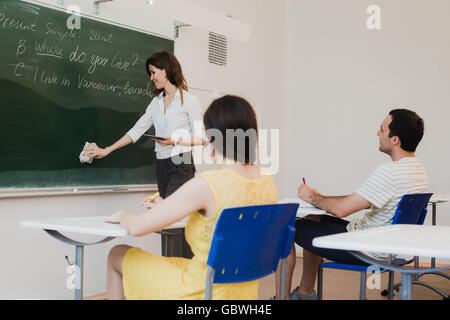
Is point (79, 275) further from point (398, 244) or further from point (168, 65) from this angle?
point (168, 65)

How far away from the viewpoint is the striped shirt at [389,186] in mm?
2781

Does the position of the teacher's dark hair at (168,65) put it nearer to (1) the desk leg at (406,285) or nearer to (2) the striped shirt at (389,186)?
(2) the striped shirt at (389,186)

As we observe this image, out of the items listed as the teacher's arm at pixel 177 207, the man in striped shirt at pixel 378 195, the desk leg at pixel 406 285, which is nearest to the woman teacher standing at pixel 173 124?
the man in striped shirt at pixel 378 195

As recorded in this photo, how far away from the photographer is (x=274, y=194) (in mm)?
2053

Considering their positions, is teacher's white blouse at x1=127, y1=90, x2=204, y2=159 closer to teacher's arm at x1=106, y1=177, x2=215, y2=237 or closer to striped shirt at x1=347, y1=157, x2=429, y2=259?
striped shirt at x1=347, y1=157, x2=429, y2=259

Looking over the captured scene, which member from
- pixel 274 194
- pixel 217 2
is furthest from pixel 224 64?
pixel 274 194

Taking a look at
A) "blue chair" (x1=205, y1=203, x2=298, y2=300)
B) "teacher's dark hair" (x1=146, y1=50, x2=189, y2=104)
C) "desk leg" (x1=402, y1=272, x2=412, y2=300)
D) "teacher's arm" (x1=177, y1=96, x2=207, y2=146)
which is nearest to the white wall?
"teacher's arm" (x1=177, y1=96, x2=207, y2=146)

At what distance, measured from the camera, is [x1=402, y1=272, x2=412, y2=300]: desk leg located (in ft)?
5.56

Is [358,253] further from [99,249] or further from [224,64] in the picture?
[224,64]

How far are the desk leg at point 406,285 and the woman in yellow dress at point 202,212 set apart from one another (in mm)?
521

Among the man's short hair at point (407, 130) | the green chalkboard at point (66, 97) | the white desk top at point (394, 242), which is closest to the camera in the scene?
the white desk top at point (394, 242)

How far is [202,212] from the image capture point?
1855 millimetres

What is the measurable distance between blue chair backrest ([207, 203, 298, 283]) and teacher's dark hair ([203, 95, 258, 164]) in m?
0.24

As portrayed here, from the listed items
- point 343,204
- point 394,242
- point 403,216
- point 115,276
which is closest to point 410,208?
point 403,216
